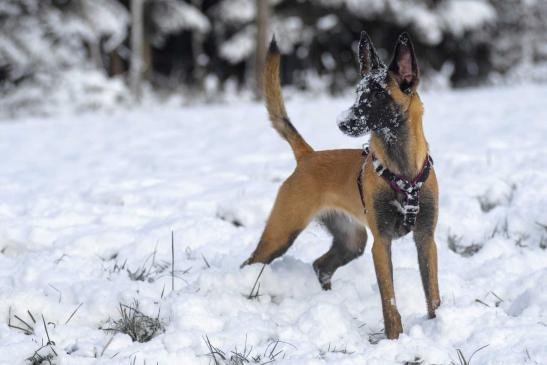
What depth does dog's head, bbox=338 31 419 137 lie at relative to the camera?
9.77 feet

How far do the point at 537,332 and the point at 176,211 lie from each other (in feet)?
9.71

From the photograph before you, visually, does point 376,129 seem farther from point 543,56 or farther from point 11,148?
point 543,56

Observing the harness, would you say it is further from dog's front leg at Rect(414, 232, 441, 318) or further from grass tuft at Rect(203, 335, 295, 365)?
grass tuft at Rect(203, 335, 295, 365)

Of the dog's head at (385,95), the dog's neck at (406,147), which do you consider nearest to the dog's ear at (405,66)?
the dog's head at (385,95)

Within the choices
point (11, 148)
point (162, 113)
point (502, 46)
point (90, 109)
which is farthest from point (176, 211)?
point (502, 46)

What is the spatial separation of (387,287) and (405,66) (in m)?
1.07

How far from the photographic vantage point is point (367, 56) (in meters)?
3.24

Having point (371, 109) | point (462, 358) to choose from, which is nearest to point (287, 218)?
point (371, 109)

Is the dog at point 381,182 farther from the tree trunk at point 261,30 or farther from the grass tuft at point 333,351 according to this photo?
the tree trunk at point 261,30

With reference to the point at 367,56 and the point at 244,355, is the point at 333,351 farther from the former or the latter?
the point at 367,56

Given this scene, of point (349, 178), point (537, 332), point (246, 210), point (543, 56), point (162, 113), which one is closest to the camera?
point (537, 332)

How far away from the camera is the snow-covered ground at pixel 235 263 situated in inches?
113

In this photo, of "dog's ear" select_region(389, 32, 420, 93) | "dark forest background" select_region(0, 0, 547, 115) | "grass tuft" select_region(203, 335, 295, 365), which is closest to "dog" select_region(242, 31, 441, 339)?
"dog's ear" select_region(389, 32, 420, 93)

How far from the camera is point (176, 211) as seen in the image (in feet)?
16.6
